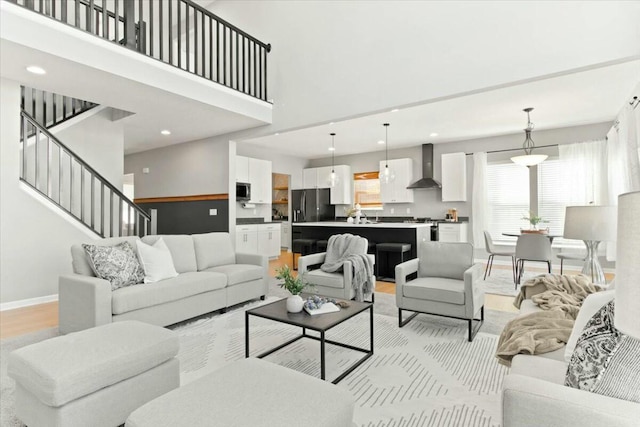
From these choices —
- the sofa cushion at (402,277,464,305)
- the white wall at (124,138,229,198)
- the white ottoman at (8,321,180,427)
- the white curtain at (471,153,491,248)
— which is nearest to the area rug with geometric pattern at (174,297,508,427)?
the sofa cushion at (402,277,464,305)

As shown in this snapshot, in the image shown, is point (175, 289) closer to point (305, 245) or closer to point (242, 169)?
point (305, 245)

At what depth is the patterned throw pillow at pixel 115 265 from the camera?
10.1ft

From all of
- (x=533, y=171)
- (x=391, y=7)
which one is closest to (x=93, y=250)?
(x=391, y=7)

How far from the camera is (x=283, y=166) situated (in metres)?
9.31

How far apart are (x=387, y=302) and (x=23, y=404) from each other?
3.46 meters

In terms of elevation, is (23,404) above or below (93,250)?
below

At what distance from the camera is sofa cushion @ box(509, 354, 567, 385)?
4.80 feet

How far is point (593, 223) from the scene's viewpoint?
294cm

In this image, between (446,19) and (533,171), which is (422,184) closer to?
(533,171)

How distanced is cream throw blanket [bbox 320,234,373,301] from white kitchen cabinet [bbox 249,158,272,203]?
3956 mm

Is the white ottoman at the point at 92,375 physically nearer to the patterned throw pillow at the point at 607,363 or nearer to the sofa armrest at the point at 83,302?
the sofa armrest at the point at 83,302

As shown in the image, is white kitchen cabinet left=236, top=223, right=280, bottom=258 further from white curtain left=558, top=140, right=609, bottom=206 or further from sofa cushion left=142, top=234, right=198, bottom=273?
white curtain left=558, top=140, right=609, bottom=206

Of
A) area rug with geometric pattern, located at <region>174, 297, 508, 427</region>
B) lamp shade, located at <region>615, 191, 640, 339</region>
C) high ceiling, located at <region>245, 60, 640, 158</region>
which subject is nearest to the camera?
lamp shade, located at <region>615, 191, 640, 339</region>

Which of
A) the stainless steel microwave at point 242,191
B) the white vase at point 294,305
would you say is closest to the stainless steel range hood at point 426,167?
the stainless steel microwave at point 242,191
